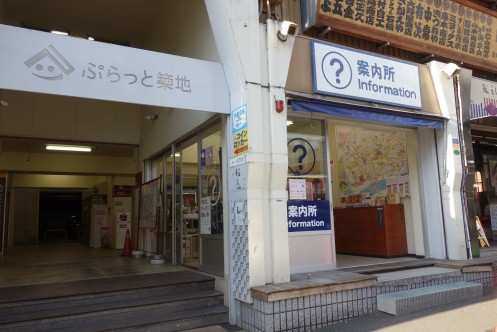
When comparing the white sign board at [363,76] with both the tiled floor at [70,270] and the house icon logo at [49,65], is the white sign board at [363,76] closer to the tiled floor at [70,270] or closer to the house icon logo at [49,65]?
the house icon logo at [49,65]

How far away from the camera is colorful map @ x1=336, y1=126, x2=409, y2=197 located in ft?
25.8

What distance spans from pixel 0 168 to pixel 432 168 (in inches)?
449

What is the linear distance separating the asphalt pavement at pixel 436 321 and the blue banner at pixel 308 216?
1.45m

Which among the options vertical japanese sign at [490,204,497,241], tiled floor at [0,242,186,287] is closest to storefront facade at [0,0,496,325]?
tiled floor at [0,242,186,287]

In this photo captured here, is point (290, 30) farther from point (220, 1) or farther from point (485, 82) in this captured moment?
point (485, 82)

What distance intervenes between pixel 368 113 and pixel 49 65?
170 inches

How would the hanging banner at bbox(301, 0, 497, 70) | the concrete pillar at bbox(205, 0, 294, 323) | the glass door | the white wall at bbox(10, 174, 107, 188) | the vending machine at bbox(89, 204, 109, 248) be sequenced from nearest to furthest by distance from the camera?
1. the concrete pillar at bbox(205, 0, 294, 323)
2. the hanging banner at bbox(301, 0, 497, 70)
3. the glass door
4. the vending machine at bbox(89, 204, 109, 248)
5. the white wall at bbox(10, 174, 107, 188)

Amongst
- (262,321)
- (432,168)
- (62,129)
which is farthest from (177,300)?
(62,129)

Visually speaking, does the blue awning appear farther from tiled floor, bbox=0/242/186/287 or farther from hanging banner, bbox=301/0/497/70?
tiled floor, bbox=0/242/186/287

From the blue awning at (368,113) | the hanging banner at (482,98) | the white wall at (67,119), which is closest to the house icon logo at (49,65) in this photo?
the blue awning at (368,113)

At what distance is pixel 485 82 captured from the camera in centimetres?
802

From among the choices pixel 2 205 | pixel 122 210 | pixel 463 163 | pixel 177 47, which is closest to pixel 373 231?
pixel 463 163

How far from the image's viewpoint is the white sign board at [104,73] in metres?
4.06

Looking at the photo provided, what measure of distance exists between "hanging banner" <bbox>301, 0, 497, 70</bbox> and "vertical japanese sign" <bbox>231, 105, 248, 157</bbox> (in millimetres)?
1988
